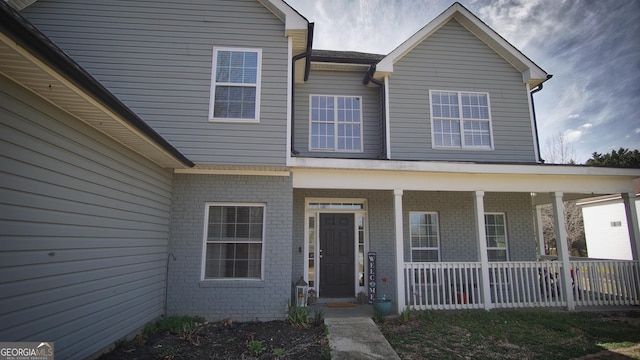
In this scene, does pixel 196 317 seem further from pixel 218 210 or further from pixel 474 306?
pixel 474 306

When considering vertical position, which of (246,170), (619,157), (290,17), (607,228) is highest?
(619,157)

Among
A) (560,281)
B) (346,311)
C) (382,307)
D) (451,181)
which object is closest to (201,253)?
(346,311)

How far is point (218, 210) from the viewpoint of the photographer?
22.3ft

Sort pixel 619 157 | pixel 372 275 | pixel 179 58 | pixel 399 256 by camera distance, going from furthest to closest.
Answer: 1. pixel 619 157
2. pixel 372 275
3. pixel 399 256
4. pixel 179 58

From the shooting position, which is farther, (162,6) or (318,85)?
(318,85)

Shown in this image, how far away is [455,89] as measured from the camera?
28.8 feet

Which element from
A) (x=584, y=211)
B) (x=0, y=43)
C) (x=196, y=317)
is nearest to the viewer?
(x=0, y=43)

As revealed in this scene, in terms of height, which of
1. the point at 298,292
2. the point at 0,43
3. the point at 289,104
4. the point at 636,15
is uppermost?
the point at 636,15

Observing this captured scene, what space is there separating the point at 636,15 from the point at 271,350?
17999 millimetres

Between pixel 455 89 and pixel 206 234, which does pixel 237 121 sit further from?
pixel 455 89

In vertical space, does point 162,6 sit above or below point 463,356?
above

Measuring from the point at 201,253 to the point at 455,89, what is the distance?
25.4ft

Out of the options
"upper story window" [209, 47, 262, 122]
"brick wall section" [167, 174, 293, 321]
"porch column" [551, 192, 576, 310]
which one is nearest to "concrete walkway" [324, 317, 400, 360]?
"brick wall section" [167, 174, 293, 321]

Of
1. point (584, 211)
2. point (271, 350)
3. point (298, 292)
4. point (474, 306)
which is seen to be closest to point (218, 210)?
point (298, 292)
